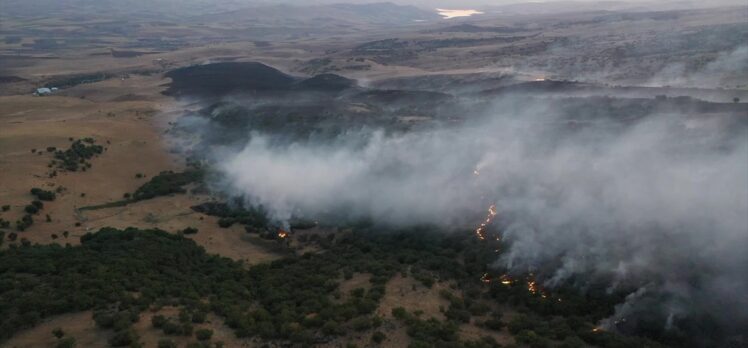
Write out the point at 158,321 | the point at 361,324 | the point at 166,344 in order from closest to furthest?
→ the point at 166,344 < the point at 158,321 < the point at 361,324

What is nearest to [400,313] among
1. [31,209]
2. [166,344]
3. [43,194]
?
[166,344]

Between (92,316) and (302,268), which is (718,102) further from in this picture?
(92,316)

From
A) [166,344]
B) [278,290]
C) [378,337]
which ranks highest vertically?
[166,344]

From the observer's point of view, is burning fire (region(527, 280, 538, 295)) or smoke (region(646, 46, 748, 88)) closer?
burning fire (region(527, 280, 538, 295))

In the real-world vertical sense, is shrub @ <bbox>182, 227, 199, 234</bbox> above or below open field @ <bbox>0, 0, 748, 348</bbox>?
below

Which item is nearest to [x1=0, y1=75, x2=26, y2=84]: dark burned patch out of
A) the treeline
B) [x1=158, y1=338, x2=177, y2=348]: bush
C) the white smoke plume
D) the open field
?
the open field

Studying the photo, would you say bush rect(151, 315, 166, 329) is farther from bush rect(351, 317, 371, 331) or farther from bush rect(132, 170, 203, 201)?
bush rect(132, 170, 203, 201)

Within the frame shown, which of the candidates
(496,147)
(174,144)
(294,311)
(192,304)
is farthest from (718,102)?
(174,144)

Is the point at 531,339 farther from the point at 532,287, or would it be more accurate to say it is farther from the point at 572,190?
the point at 572,190

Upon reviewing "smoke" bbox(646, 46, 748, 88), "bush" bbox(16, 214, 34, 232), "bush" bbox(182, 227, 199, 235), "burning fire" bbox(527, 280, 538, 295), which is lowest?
"bush" bbox(182, 227, 199, 235)

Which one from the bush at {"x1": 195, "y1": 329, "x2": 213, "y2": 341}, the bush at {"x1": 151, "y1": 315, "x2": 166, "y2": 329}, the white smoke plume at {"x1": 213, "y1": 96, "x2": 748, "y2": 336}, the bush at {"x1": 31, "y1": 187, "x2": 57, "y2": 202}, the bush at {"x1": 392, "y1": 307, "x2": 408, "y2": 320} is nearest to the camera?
the bush at {"x1": 195, "y1": 329, "x2": 213, "y2": 341}
